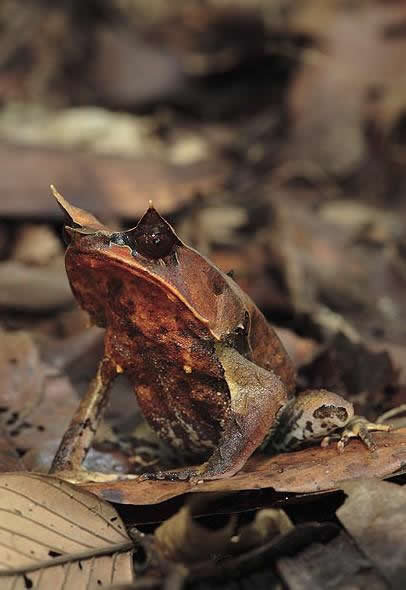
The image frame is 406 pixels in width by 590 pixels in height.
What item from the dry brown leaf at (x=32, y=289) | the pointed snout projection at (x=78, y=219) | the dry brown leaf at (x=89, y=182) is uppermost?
the dry brown leaf at (x=89, y=182)

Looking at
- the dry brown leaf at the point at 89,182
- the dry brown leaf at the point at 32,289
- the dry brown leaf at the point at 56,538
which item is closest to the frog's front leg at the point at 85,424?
the dry brown leaf at the point at 56,538

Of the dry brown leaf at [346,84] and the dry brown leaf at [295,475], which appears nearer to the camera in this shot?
the dry brown leaf at [295,475]

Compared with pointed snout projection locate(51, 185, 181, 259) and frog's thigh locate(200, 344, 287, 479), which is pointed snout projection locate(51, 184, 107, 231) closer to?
pointed snout projection locate(51, 185, 181, 259)

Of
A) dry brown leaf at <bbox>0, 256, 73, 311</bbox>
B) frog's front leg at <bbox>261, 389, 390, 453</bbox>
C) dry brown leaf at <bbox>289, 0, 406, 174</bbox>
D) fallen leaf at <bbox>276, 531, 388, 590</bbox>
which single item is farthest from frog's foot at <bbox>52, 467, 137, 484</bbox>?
dry brown leaf at <bbox>289, 0, 406, 174</bbox>

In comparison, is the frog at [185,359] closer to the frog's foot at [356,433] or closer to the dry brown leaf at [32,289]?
the frog's foot at [356,433]

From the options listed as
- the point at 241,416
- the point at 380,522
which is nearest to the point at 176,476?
the point at 241,416

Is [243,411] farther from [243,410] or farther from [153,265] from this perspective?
[153,265]

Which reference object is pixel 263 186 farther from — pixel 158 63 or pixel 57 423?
pixel 57 423

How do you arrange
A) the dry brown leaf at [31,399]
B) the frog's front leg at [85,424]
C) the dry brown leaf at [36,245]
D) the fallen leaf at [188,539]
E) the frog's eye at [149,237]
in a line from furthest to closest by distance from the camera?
the dry brown leaf at [36,245] < the dry brown leaf at [31,399] < the frog's front leg at [85,424] < the frog's eye at [149,237] < the fallen leaf at [188,539]
